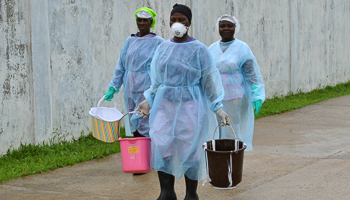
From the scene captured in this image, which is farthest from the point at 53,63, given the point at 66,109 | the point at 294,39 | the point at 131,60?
the point at 294,39

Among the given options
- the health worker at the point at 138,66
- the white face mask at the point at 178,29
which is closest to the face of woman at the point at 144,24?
the health worker at the point at 138,66

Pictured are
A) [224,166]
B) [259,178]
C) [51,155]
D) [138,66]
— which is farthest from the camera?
[51,155]

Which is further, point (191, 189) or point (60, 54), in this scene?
point (60, 54)

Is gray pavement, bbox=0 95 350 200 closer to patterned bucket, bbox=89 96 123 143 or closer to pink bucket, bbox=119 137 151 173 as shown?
pink bucket, bbox=119 137 151 173

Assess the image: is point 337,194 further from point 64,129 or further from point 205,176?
point 64,129

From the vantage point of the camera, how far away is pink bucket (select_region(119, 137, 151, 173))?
434 centimetres

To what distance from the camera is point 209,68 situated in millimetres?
4078

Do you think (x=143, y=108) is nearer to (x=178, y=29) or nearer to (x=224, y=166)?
(x=178, y=29)

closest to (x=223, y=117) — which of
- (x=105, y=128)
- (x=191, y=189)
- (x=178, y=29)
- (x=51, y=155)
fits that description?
(x=191, y=189)

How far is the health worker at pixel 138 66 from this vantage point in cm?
538

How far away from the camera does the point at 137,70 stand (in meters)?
5.41

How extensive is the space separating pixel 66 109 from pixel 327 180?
12.1ft

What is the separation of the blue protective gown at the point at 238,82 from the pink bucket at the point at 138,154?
3.53ft

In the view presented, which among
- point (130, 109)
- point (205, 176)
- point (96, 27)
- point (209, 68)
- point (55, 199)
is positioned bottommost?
point (55, 199)
